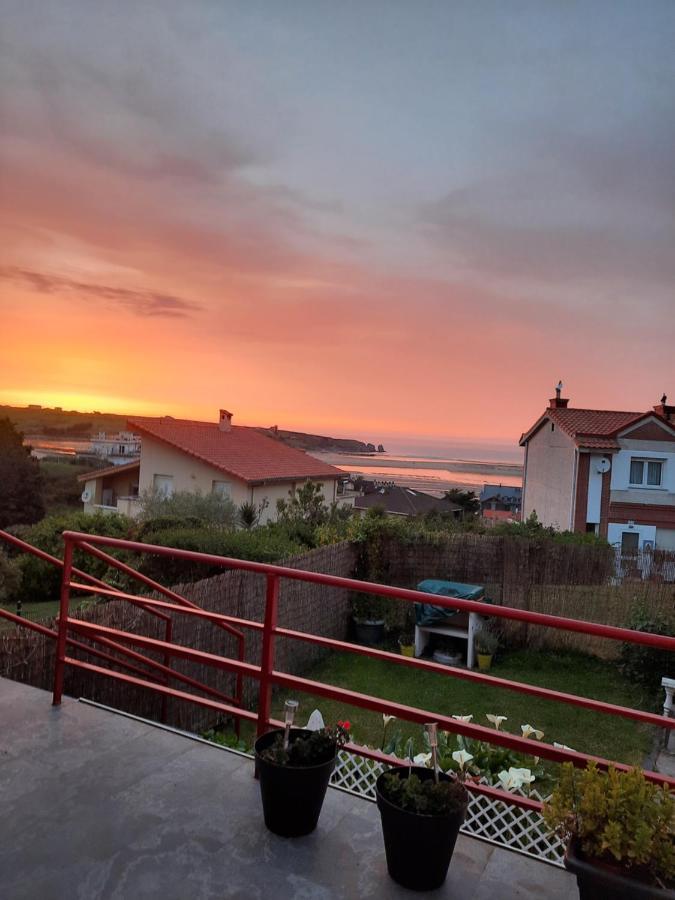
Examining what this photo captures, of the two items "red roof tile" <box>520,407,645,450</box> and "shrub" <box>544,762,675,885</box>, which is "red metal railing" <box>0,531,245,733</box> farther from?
"red roof tile" <box>520,407,645,450</box>

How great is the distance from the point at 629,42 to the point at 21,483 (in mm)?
31535

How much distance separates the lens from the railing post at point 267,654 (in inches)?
95.2

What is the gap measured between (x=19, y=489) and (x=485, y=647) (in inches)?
1113

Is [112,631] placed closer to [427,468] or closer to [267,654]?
[267,654]

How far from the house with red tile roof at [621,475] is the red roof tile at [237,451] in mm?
10809

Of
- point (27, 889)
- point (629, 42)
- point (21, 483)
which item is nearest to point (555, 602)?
point (629, 42)

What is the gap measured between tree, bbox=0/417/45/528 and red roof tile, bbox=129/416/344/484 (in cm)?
934

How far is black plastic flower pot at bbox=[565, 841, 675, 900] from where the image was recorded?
5.00 ft

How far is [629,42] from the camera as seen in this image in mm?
6605

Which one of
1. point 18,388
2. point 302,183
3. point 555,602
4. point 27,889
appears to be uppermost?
point 302,183

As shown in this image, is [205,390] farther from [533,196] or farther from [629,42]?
[629,42]

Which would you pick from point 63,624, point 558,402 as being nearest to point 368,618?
point 63,624

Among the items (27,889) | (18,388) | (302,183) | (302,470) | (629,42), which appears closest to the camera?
(27,889)

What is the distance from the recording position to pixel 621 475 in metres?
20.6
